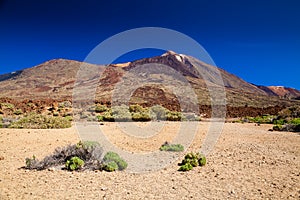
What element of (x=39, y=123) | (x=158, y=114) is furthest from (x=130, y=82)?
(x=39, y=123)

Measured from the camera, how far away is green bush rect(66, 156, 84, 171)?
6.77 m

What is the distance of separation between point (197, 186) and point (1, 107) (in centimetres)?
2167

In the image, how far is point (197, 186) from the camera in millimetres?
5750

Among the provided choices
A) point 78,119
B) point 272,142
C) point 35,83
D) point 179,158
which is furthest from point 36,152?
point 35,83

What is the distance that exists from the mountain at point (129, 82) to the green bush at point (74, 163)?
45.8 metres

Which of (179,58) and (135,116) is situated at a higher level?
(179,58)

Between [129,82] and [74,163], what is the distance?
65505 millimetres

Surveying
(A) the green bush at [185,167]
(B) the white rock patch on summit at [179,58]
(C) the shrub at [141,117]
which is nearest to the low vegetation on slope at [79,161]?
(A) the green bush at [185,167]

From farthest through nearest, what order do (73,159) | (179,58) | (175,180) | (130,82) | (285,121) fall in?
(179,58), (130,82), (285,121), (73,159), (175,180)

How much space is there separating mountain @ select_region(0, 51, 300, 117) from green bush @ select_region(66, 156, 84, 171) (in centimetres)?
4579

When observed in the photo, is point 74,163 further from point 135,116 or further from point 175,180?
point 135,116

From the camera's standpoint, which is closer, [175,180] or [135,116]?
[175,180]

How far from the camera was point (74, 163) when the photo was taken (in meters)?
6.86

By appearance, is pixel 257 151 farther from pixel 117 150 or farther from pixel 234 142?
pixel 117 150
